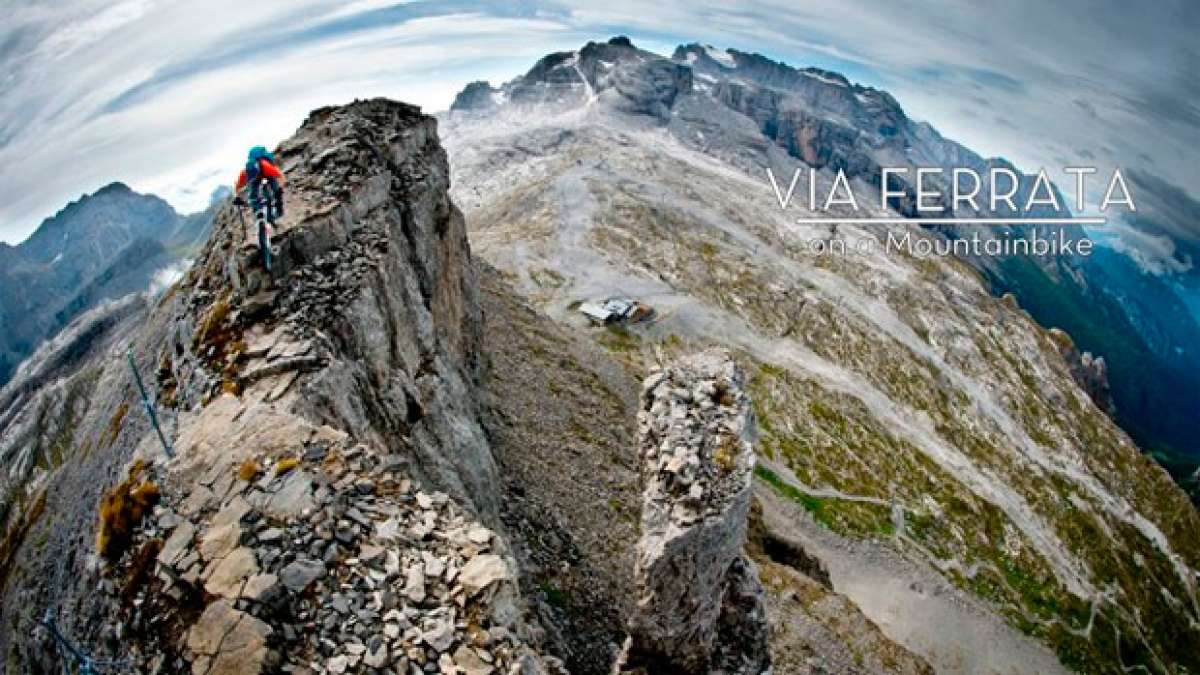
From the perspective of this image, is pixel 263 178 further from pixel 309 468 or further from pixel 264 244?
pixel 309 468

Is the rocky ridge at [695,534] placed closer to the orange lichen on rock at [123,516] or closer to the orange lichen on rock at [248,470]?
the orange lichen on rock at [248,470]

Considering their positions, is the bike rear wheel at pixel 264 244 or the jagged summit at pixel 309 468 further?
the bike rear wheel at pixel 264 244

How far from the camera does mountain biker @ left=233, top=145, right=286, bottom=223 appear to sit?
27.5 m

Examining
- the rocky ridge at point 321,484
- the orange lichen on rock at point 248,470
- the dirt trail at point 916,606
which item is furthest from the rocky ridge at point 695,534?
the dirt trail at point 916,606

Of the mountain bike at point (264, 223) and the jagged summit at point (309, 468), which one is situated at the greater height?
the mountain bike at point (264, 223)

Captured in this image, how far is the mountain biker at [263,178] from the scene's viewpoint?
90.1ft

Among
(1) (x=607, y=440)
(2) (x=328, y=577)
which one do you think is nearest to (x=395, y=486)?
(2) (x=328, y=577)

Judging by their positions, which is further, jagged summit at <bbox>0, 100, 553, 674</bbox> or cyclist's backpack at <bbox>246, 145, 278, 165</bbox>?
cyclist's backpack at <bbox>246, 145, 278, 165</bbox>

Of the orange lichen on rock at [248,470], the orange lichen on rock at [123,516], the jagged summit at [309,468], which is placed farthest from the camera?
the orange lichen on rock at [123,516]

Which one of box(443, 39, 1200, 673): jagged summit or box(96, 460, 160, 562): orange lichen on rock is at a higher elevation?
box(96, 460, 160, 562): orange lichen on rock


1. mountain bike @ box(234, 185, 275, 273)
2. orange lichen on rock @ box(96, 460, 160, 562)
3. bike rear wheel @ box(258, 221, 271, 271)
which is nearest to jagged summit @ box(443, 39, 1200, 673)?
orange lichen on rock @ box(96, 460, 160, 562)

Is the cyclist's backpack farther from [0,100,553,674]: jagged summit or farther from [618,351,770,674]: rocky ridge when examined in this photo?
[618,351,770,674]: rocky ridge

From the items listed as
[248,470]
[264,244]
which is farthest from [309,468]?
[264,244]

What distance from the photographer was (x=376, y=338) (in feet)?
96.5
